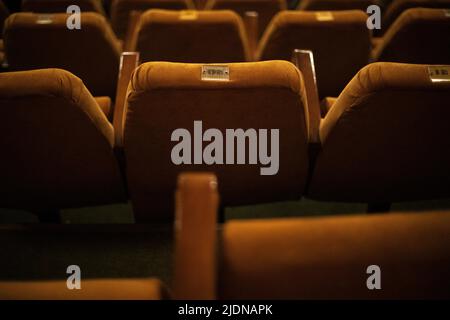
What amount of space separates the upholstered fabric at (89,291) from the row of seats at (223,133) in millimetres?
190

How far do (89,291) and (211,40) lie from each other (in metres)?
0.52

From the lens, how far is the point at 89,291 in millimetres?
266

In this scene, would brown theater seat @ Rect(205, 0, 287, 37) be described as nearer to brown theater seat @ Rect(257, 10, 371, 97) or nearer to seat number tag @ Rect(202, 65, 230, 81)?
brown theater seat @ Rect(257, 10, 371, 97)

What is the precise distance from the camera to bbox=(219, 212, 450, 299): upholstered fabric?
0.22m

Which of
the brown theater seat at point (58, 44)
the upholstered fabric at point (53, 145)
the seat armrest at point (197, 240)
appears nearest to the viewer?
the seat armrest at point (197, 240)

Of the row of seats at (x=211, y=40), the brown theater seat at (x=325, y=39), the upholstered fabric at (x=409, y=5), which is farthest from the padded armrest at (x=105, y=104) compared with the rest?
the upholstered fabric at (x=409, y=5)

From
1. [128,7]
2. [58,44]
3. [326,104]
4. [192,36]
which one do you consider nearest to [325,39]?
[326,104]

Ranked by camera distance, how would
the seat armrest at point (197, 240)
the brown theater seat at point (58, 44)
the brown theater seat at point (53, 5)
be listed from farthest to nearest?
the brown theater seat at point (53, 5) < the brown theater seat at point (58, 44) < the seat armrest at point (197, 240)

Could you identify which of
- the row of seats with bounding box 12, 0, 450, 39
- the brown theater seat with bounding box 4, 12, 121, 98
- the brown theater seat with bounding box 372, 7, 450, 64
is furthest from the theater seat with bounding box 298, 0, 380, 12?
the brown theater seat with bounding box 4, 12, 121, 98

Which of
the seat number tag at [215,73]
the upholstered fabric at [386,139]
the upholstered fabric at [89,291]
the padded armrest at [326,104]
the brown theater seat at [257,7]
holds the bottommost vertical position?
the upholstered fabric at [89,291]

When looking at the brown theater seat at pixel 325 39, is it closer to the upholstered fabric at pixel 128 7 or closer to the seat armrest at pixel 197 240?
the upholstered fabric at pixel 128 7

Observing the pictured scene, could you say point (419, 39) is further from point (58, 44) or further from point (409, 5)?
point (58, 44)

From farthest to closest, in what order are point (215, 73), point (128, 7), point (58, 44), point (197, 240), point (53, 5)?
point (128, 7) → point (53, 5) → point (58, 44) → point (215, 73) → point (197, 240)

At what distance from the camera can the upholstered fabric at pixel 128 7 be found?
94 cm
